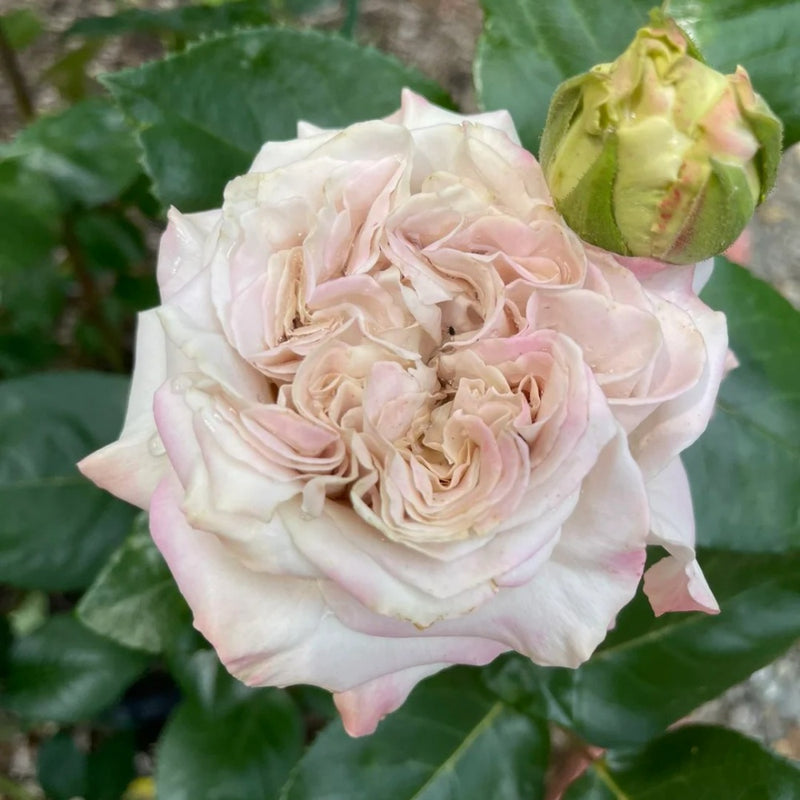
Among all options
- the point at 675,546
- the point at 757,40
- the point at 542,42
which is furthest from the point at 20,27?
the point at 675,546

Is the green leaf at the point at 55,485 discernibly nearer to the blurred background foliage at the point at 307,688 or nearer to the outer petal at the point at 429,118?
the blurred background foliage at the point at 307,688

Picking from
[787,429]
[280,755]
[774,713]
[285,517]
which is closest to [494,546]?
[285,517]

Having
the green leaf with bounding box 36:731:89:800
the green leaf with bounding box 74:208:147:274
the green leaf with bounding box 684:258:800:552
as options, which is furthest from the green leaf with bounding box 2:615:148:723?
the green leaf with bounding box 684:258:800:552

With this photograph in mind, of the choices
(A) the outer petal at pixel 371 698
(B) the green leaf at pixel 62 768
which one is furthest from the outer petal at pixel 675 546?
(B) the green leaf at pixel 62 768

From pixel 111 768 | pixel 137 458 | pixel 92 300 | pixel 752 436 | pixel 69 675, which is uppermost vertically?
pixel 137 458

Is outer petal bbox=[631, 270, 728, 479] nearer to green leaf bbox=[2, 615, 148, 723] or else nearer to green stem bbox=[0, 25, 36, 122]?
green leaf bbox=[2, 615, 148, 723]

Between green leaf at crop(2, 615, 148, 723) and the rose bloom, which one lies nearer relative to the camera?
the rose bloom

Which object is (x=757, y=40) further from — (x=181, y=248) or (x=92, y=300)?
(x=92, y=300)
